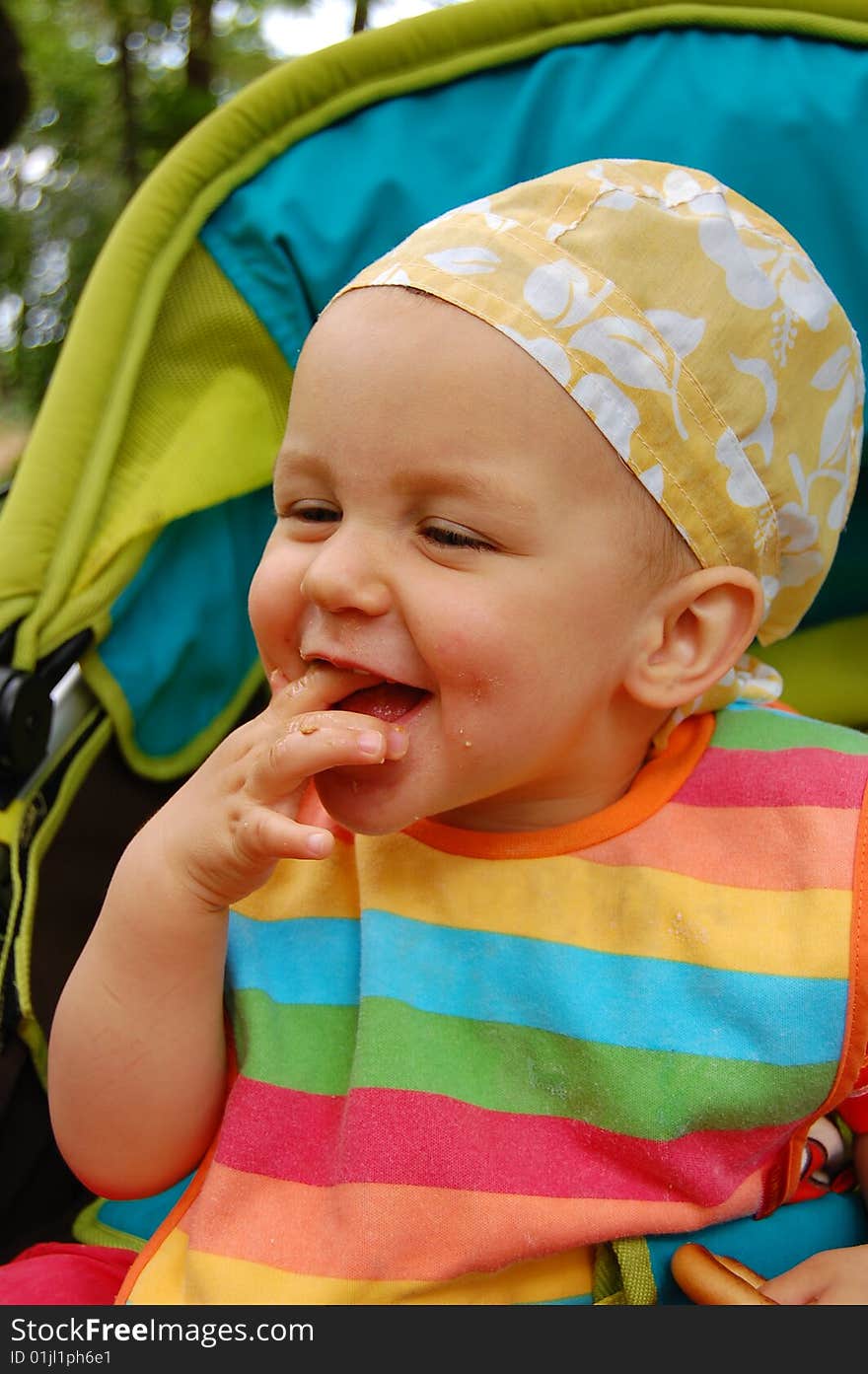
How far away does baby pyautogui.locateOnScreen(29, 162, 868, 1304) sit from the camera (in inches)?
35.4

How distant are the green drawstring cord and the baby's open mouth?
464 millimetres

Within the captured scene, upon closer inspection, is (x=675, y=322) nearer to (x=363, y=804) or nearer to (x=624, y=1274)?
(x=363, y=804)

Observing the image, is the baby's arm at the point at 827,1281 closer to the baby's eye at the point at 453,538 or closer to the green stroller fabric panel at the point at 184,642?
the baby's eye at the point at 453,538

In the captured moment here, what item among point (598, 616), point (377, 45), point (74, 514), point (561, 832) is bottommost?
point (561, 832)

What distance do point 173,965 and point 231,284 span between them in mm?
778

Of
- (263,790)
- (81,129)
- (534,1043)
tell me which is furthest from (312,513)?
(81,129)

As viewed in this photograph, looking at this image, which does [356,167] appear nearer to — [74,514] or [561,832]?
[74,514]

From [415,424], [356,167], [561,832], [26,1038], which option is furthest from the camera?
[356,167]

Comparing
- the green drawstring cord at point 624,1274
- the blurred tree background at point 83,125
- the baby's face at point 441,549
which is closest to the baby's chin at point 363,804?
the baby's face at point 441,549

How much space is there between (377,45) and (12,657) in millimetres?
762

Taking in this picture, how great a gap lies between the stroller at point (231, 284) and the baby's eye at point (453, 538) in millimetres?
513

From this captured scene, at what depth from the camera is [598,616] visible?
94 centimetres

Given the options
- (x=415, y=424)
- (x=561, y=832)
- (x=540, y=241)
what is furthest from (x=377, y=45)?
(x=561, y=832)
